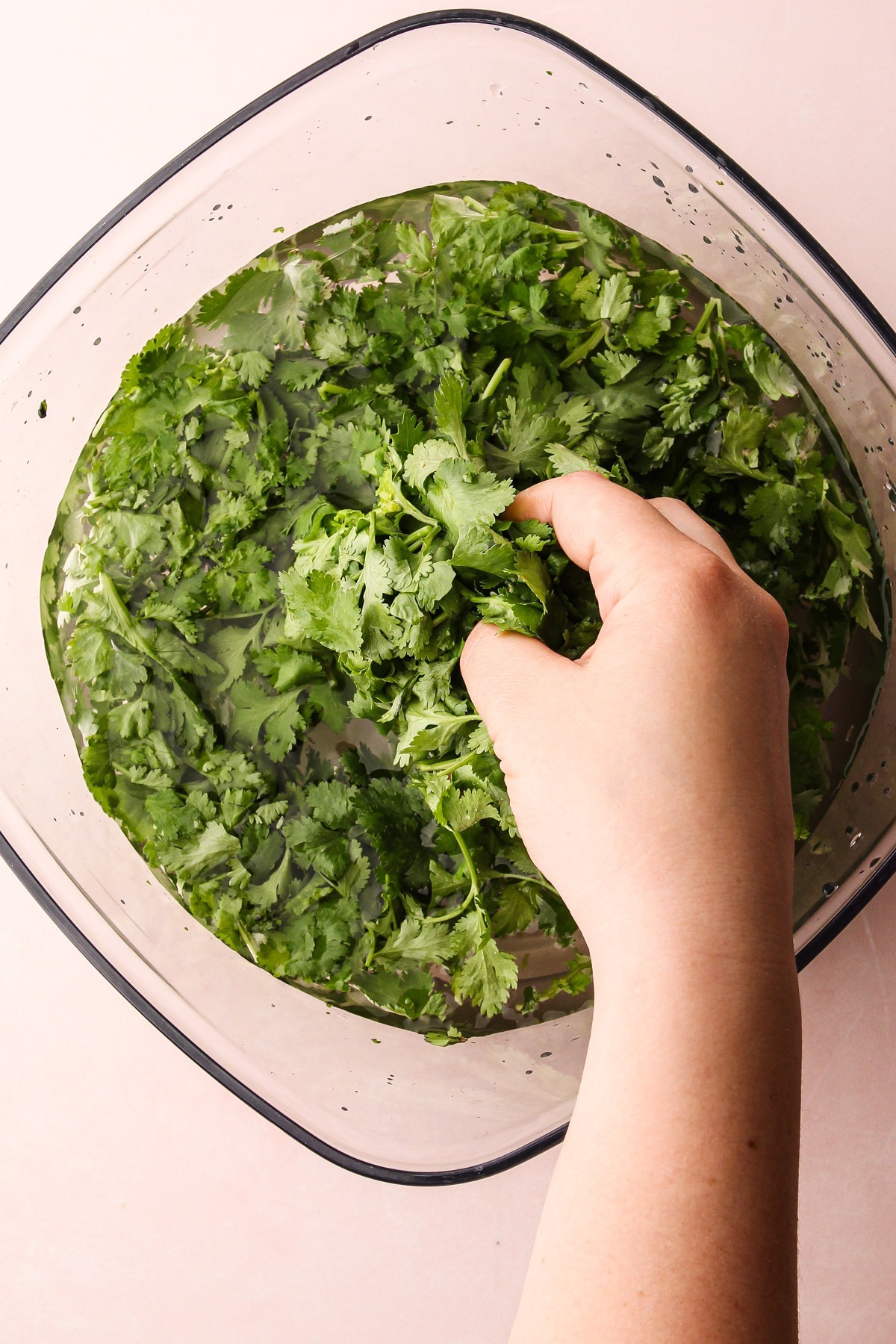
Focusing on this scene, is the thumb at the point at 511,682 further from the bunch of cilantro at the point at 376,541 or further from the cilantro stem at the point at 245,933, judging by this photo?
the cilantro stem at the point at 245,933

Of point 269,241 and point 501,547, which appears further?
point 269,241

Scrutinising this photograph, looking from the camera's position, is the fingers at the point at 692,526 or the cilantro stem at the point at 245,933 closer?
the fingers at the point at 692,526

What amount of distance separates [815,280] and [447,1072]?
1.08 metres

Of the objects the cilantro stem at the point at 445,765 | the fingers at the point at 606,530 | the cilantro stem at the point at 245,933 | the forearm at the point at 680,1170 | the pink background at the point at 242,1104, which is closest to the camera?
the forearm at the point at 680,1170

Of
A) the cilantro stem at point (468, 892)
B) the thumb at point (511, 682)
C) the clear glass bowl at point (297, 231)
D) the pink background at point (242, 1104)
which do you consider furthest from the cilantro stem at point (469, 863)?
the pink background at point (242, 1104)

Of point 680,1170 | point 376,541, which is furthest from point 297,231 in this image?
point 680,1170

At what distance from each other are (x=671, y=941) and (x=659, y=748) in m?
0.15

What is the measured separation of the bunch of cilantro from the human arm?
154 mm

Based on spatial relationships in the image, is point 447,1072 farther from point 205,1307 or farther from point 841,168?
point 841,168

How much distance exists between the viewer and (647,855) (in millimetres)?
699

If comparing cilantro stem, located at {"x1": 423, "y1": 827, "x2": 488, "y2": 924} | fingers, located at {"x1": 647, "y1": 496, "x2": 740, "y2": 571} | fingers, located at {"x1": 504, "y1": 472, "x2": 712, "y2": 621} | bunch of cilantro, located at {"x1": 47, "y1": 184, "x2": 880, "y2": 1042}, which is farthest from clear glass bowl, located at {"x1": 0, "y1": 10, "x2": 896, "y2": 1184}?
fingers, located at {"x1": 504, "y1": 472, "x2": 712, "y2": 621}

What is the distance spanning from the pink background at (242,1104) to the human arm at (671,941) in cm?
64

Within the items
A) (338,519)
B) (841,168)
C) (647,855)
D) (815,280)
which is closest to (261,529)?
(338,519)

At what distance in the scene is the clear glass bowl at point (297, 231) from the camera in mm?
1098
